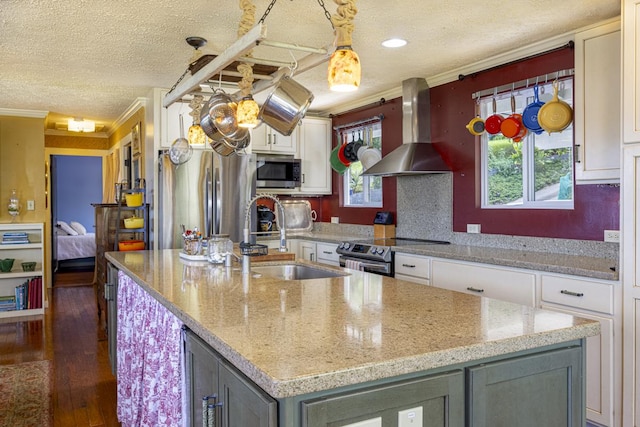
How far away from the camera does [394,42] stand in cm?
348

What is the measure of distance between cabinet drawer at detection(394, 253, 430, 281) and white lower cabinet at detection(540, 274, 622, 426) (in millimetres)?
1040

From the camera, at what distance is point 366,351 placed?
1231 mm

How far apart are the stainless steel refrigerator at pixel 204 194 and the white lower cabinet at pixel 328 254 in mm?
815

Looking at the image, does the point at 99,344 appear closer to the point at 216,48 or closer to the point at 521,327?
the point at 216,48

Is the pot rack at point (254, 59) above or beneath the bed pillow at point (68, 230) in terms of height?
above

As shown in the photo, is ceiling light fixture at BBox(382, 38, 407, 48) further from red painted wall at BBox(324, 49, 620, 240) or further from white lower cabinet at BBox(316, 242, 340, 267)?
white lower cabinet at BBox(316, 242, 340, 267)

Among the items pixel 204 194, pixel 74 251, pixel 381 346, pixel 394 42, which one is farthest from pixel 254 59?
pixel 74 251

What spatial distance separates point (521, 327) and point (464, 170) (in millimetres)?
2930

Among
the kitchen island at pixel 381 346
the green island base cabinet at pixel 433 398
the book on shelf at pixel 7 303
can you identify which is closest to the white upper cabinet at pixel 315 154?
the book on shelf at pixel 7 303

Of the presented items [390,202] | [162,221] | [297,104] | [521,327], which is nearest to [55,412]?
[162,221]

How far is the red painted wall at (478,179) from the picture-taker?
3254 millimetres

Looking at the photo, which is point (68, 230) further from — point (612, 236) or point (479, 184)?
point (612, 236)

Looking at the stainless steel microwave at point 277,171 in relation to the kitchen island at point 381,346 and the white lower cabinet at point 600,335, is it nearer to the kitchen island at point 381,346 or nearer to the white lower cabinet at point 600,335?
the white lower cabinet at point 600,335

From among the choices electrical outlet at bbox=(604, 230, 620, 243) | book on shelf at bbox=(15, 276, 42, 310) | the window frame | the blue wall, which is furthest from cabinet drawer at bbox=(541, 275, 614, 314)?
the blue wall
